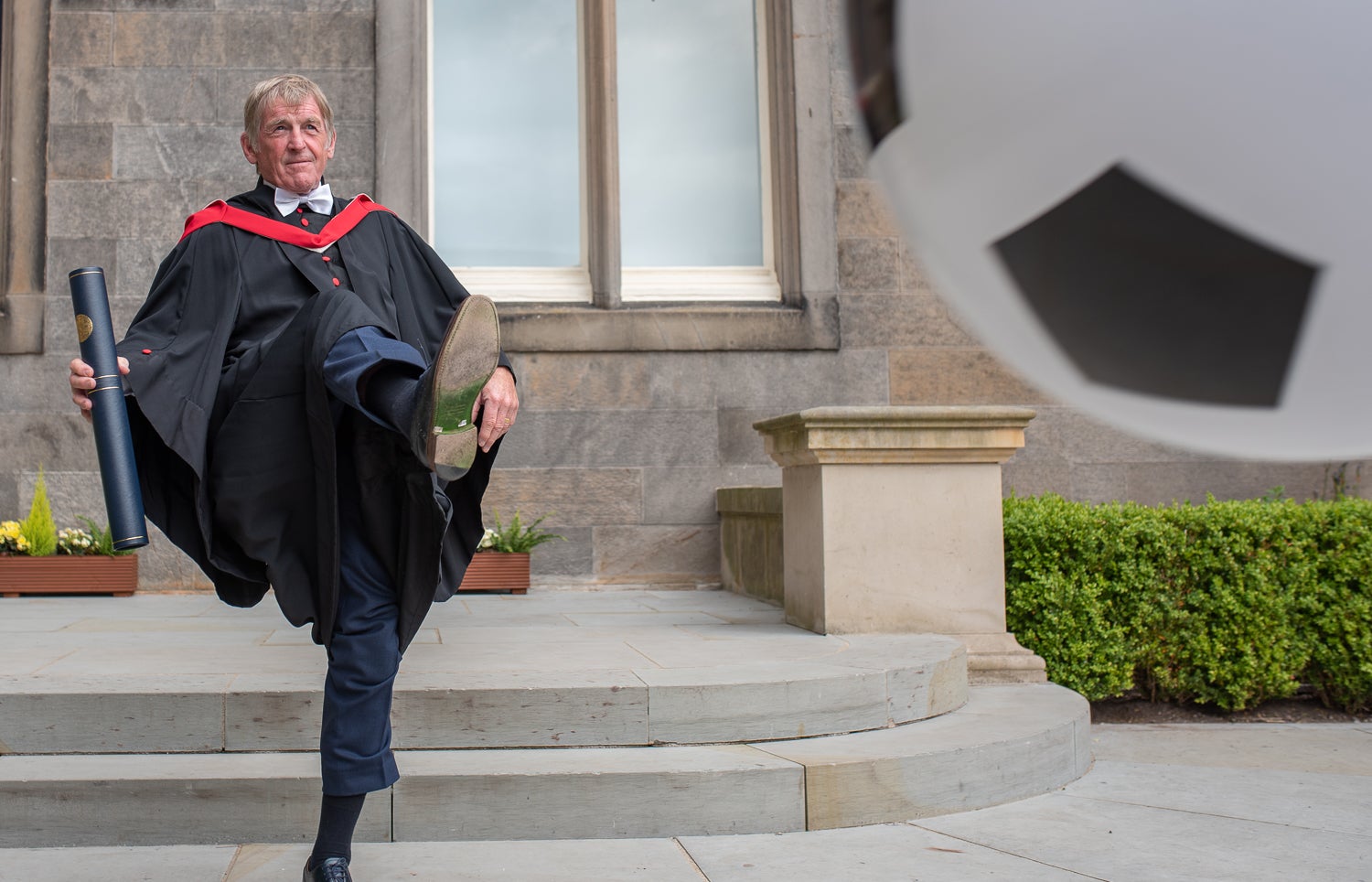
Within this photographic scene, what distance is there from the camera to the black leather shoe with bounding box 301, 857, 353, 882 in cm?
244

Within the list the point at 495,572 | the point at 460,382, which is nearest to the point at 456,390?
the point at 460,382

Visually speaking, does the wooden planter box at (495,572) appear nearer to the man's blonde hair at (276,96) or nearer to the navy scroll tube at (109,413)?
the man's blonde hair at (276,96)

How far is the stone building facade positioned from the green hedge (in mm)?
2111

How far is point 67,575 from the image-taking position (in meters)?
6.78

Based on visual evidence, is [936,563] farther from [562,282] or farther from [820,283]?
[562,282]

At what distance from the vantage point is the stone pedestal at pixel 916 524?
16.1 feet

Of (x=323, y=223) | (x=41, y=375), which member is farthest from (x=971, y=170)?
(x=41, y=375)

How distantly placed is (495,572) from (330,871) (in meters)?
4.64

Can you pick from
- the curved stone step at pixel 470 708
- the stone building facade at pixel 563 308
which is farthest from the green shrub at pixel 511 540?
the curved stone step at pixel 470 708

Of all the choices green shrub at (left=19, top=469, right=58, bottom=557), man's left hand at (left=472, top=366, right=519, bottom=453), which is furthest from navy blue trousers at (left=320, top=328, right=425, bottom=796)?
green shrub at (left=19, top=469, right=58, bottom=557)

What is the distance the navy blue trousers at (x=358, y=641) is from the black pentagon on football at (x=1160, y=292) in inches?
70.0

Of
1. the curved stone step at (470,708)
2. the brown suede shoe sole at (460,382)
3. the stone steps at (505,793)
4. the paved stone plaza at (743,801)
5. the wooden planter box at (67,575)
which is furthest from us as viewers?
→ the wooden planter box at (67,575)

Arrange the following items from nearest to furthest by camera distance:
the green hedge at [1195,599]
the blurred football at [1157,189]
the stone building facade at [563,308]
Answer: the blurred football at [1157,189], the green hedge at [1195,599], the stone building facade at [563,308]

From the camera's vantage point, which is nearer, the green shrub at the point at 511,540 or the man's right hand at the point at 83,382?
the man's right hand at the point at 83,382
